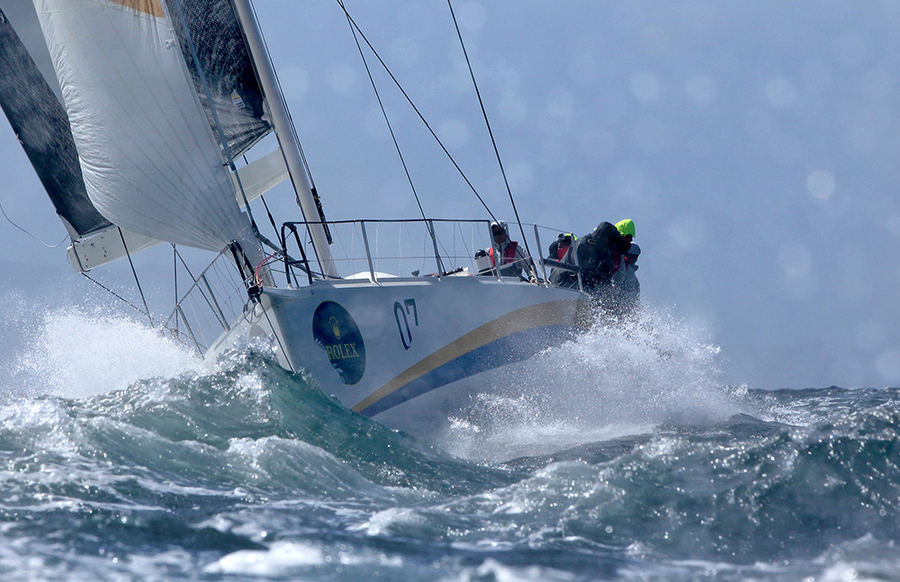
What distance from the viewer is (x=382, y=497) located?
2857 mm

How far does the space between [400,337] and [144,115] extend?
2.28 meters

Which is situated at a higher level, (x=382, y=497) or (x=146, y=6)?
(x=146, y=6)

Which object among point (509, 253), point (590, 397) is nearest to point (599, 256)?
point (509, 253)

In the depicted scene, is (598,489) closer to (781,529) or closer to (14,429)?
(781,529)

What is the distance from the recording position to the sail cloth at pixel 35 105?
21.7ft

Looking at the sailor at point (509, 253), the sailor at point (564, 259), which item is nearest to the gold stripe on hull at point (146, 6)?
the sailor at point (509, 253)

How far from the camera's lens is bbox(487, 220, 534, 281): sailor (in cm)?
664

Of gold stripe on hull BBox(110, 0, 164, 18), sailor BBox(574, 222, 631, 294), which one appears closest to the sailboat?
gold stripe on hull BBox(110, 0, 164, 18)

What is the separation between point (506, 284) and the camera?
19.5 ft

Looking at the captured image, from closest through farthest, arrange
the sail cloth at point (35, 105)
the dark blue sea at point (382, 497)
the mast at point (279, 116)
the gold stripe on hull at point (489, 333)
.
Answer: the dark blue sea at point (382, 497)
the gold stripe on hull at point (489, 333)
the mast at point (279, 116)
the sail cloth at point (35, 105)

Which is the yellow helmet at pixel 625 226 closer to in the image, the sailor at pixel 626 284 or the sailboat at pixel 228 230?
the sailor at pixel 626 284

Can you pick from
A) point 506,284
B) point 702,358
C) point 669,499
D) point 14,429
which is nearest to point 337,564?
point 669,499

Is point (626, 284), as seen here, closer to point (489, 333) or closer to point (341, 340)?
point (489, 333)

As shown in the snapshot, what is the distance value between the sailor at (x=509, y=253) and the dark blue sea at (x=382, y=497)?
2.20 meters
